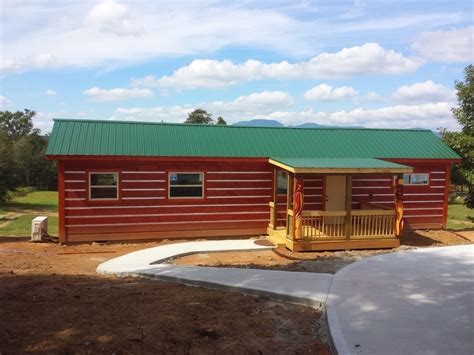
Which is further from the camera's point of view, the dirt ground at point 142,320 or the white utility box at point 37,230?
the white utility box at point 37,230

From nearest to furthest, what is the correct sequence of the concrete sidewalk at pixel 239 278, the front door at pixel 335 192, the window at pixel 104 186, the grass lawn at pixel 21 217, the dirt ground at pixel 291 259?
the concrete sidewalk at pixel 239 278, the dirt ground at pixel 291 259, the window at pixel 104 186, the front door at pixel 335 192, the grass lawn at pixel 21 217

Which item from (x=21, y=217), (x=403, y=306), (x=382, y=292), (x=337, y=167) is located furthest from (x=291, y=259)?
(x=21, y=217)

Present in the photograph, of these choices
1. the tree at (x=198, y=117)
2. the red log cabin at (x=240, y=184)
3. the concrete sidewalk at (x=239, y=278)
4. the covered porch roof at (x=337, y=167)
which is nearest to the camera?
the concrete sidewalk at (x=239, y=278)

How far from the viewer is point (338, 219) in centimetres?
1363

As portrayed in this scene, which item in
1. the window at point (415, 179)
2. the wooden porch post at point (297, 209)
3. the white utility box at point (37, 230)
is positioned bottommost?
the white utility box at point (37, 230)

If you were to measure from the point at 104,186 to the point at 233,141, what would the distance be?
4.74 m

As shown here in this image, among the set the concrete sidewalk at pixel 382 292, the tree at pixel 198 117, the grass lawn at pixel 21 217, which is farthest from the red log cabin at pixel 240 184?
the tree at pixel 198 117

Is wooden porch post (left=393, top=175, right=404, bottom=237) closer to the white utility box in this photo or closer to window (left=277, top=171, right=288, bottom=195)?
window (left=277, top=171, right=288, bottom=195)

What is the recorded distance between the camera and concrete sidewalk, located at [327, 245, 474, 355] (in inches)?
205

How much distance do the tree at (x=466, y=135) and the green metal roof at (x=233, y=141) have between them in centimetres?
98

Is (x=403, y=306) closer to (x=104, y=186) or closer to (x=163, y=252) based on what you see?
(x=163, y=252)

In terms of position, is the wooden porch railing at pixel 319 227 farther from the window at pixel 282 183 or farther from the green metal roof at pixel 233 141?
the green metal roof at pixel 233 141

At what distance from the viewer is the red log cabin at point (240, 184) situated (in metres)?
13.2

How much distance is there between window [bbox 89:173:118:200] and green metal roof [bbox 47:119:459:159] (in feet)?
2.88
